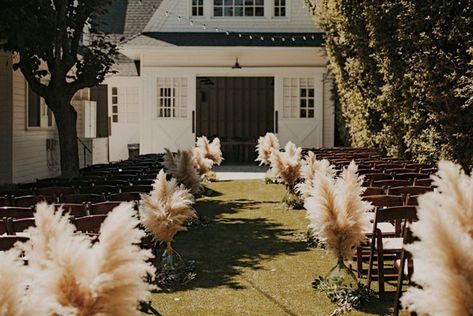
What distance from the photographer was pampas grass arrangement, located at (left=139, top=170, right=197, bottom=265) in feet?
25.8

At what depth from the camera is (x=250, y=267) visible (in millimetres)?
9328

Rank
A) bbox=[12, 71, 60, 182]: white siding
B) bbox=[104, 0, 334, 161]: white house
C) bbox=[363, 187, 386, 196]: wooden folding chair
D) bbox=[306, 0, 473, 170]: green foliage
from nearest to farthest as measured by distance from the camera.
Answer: bbox=[363, 187, 386, 196]: wooden folding chair, bbox=[306, 0, 473, 170]: green foliage, bbox=[12, 71, 60, 182]: white siding, bbox=[104, 0, 334, 161]: white house

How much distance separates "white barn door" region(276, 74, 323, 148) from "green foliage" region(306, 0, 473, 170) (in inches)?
229

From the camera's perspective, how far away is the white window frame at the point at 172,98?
Answer: 28156mm

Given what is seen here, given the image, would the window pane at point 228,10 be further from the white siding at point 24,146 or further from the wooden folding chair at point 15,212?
the wooden folding chair at point 15,212

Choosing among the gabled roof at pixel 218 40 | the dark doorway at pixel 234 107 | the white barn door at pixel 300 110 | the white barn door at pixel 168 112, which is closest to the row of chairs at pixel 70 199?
the gabled roof at pixel 218 40

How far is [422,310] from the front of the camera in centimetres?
307

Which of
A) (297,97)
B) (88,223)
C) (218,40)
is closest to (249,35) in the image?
(218,40)

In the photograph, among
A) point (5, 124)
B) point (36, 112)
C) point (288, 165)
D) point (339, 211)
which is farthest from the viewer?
point (36, 112)

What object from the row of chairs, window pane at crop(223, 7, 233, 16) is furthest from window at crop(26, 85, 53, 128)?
the row of chairs

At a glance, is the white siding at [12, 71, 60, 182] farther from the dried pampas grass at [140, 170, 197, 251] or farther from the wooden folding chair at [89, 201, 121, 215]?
the dried pampas grass at [140, 170, 197, 251]

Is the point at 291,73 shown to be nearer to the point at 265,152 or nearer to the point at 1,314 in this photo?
the point at 265,152

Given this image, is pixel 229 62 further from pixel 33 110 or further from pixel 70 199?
pixel 70 199

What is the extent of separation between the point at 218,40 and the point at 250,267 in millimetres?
19472
